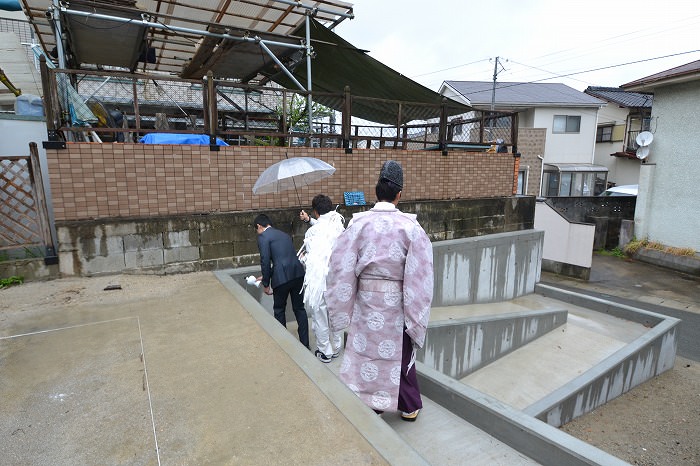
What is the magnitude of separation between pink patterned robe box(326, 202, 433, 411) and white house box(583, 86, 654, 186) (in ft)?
81.2

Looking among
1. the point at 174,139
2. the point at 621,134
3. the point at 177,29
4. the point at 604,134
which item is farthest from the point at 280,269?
the point at 604,134

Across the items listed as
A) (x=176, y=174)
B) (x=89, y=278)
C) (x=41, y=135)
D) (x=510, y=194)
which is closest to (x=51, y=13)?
(x=41, y=135)

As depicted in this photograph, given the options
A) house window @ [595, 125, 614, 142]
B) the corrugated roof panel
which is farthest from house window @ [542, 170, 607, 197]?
the corrugated roof panel

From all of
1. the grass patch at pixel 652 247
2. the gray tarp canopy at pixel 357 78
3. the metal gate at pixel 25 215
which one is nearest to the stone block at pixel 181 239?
the metal gate at pixel 25 215

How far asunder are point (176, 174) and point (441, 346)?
4418mm

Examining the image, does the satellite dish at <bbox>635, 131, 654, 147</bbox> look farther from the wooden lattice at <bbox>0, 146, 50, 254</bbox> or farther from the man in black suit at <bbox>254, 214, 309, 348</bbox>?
the wooden lattice at <bbox>0, 146, 50, 254</bbox>

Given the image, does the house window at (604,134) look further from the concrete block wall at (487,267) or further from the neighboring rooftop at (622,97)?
the concrete block wall at (487,267)

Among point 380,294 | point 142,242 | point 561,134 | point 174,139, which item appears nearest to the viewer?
point 380,294

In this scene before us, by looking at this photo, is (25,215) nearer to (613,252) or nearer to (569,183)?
(613,252)

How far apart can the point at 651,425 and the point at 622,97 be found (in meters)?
25.5

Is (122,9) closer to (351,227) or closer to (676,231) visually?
(351,227)

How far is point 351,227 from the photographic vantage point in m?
2.80

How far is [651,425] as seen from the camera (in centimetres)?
568

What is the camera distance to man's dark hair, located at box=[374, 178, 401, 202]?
2764 millimetres
